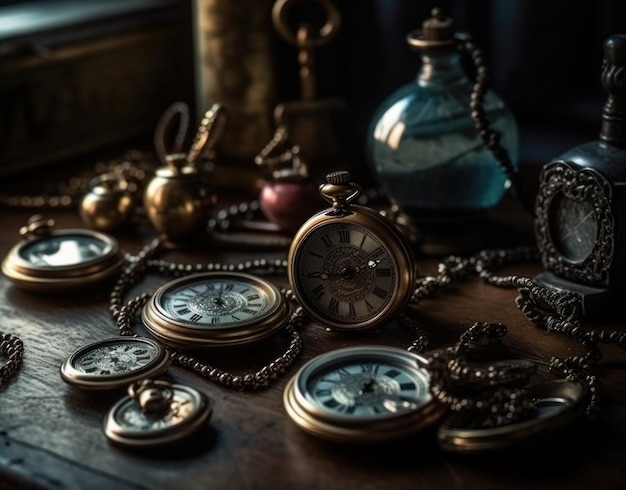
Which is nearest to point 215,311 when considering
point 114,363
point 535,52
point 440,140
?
point 114,363

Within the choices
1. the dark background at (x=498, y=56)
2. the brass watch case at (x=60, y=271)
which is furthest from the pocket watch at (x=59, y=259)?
the dark background at (x=498, y=56)

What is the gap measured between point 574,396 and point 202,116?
1.16 m

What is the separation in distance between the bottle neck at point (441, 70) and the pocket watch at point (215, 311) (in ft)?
1.59

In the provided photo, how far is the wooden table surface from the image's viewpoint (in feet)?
3.59

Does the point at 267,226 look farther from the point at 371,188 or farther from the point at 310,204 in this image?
the point at 371,188

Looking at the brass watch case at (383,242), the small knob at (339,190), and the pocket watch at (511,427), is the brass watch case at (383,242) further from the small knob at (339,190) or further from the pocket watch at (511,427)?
the pocket watch at (511,427)

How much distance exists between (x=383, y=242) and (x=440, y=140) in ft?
1.22

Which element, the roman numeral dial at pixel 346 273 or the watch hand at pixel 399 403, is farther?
the roman numeral dial at pixel 346 273

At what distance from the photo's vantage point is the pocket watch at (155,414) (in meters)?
1.15

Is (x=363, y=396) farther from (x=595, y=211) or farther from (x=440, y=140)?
(x=440, y=140)

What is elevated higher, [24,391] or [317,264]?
[317,264]

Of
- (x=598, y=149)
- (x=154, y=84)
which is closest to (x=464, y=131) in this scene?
(x=598, y=149)

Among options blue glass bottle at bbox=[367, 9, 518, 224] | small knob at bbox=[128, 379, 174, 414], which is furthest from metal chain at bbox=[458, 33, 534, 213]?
small knob at bbox=[128, 379, 174, 414]

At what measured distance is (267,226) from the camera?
1840mm
